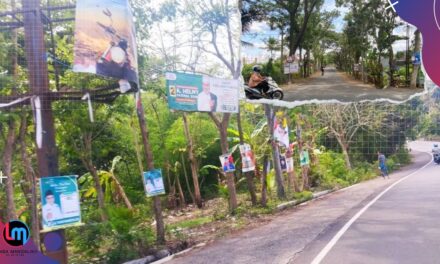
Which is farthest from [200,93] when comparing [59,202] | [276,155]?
[276,155]

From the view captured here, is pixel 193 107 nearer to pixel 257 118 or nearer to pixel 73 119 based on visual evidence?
pixel 73 119

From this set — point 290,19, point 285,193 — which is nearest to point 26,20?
point 290,19

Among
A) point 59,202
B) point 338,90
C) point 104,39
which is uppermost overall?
point 104,39

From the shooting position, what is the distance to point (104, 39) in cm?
471

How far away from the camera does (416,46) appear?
5637mm

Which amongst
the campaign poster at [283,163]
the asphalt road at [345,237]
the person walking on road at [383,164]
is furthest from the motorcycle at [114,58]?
the person walking on road at [383,164]

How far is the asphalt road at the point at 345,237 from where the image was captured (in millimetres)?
5738

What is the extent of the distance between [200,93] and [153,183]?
1.65 metres

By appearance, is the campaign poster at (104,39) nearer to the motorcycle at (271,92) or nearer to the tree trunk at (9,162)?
the tree trunk at (9,162)

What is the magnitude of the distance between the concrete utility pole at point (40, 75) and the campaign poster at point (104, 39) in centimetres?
68

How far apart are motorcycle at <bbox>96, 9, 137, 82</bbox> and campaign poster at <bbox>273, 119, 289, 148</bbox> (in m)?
6.56

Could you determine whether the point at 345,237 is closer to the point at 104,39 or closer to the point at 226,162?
the point at 226,162

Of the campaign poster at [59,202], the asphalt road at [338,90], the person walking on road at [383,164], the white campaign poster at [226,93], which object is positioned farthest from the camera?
the person walking on road at [383,164]

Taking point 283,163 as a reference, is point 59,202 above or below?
above
